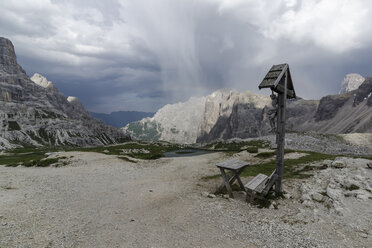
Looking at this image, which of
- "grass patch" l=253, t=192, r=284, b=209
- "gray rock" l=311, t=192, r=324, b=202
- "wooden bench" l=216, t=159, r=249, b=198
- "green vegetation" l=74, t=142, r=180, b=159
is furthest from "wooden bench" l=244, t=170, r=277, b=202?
"green vegetation" l=74, t=142, r=180, b=159

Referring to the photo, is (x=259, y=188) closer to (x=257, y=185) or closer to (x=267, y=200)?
(x=257, y=185)

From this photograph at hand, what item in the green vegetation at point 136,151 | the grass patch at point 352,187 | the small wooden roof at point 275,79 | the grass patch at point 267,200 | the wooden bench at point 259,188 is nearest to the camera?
the grass patch at point 267,200

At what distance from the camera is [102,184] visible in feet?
67.5

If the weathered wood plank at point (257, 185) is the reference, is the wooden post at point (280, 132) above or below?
above

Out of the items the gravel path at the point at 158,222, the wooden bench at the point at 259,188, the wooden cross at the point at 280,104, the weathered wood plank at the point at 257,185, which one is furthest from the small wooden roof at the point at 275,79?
the gravel path at the point at 158,222

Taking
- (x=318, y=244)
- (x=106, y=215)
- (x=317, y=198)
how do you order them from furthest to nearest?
(x=317, y=198)
(x=106, y=215)
(x=318, y=244)

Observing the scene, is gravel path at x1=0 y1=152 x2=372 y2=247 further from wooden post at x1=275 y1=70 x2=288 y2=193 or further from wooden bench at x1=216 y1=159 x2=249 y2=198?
wooden post at x1=275 y1=70 x2=288 y2=193

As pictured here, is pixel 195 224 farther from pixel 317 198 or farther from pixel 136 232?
pixel 317 198

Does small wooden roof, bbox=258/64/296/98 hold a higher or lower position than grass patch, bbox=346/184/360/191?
higher

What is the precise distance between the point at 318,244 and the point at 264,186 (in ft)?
18.7

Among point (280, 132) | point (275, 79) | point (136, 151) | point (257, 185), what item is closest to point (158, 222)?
point (257, 185)

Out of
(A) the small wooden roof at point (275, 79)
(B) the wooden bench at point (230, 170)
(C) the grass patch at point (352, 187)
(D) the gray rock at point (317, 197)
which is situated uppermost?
(A) the small wooden roof at point (275, 79)

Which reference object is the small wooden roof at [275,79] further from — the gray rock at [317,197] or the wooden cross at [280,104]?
the gray rock at [317,197]

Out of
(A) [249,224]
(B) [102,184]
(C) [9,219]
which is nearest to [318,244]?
(A) [249,224]
